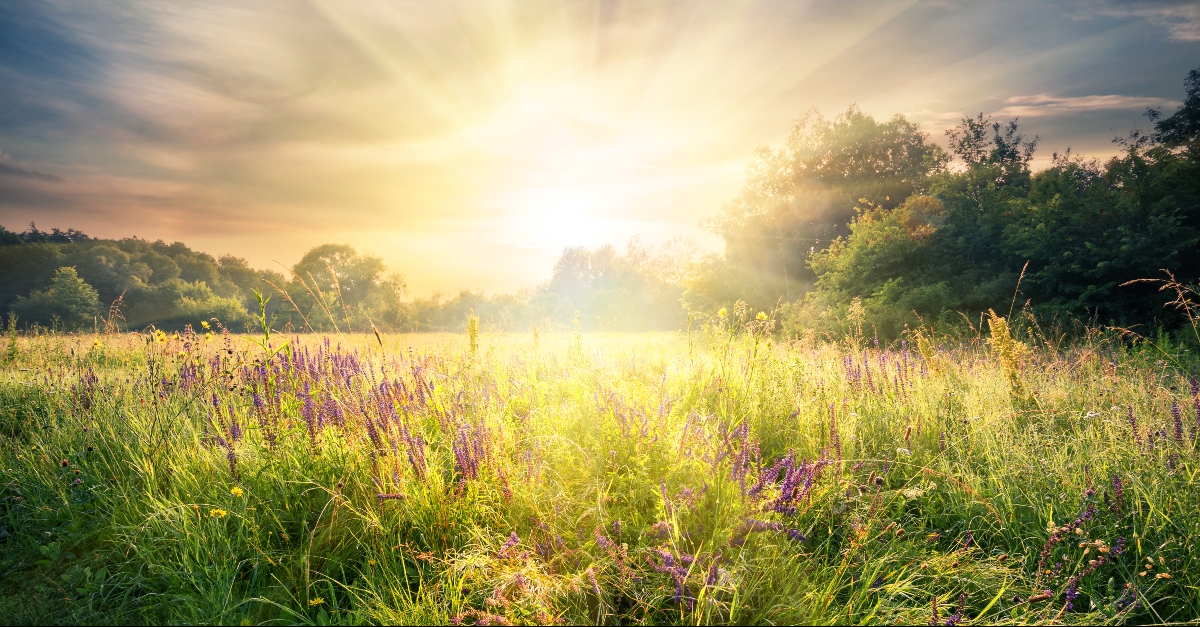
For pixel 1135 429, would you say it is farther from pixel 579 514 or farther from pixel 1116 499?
pixel 579 514

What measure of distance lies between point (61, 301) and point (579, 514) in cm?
3782

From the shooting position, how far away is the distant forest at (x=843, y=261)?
12086 millimetres

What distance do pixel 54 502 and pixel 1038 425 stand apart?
7223mm

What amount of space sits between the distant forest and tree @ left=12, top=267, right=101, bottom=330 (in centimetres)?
11

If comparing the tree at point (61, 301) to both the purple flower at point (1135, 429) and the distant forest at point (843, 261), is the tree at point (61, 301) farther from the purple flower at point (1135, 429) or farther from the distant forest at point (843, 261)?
the purple flower at point (1135, 429)

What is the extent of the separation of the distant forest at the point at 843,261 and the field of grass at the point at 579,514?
1154 mm

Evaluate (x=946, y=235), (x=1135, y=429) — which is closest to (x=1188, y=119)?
(x=946, y=235)

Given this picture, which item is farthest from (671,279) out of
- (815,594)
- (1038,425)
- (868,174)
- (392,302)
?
(815,594)

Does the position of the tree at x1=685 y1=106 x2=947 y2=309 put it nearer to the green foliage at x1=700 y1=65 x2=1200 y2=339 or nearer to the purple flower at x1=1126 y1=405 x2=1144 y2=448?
the green foliage at x1=700 y1=65 x2=1200 y2=339

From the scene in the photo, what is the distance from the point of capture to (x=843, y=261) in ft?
51.6

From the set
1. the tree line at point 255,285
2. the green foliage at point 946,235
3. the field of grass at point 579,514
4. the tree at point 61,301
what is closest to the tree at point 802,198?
the green foliage at point 946,235

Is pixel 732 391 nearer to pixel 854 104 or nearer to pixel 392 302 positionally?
pixel 854 104

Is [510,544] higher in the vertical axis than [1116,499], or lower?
higher

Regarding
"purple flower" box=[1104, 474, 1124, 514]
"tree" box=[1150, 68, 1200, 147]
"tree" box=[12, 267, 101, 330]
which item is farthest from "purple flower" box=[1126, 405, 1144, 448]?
"tree" box=[12, 267, 101, 330]
